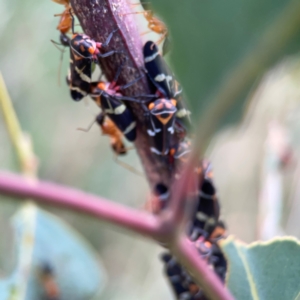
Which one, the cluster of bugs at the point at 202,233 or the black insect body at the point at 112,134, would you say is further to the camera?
the black insect body at the point at 112,134

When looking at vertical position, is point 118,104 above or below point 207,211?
above

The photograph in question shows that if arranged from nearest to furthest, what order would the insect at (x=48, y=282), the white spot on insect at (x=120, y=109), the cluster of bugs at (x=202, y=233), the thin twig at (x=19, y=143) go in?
the white spot on insect at (x=120, y=109), the cluster of bugs at (x=202, y=233), the thin twig at (x=19, y=143), the insect at (x=48, y=282)

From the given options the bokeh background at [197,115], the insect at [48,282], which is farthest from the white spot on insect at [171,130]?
the insect at [48,282]

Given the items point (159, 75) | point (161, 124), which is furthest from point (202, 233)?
point (159, 75)

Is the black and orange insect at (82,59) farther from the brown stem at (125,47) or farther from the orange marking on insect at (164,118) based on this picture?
the orange marking on insect at (164,118)

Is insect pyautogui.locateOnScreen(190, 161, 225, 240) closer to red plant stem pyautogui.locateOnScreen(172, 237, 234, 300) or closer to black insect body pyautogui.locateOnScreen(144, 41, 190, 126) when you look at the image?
black insect body pyautogui.locateOnScreen(144, 41, 190, 126)

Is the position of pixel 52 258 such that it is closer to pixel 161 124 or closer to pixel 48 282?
pixel 48 282

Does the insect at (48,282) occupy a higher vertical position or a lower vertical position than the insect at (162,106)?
lower
